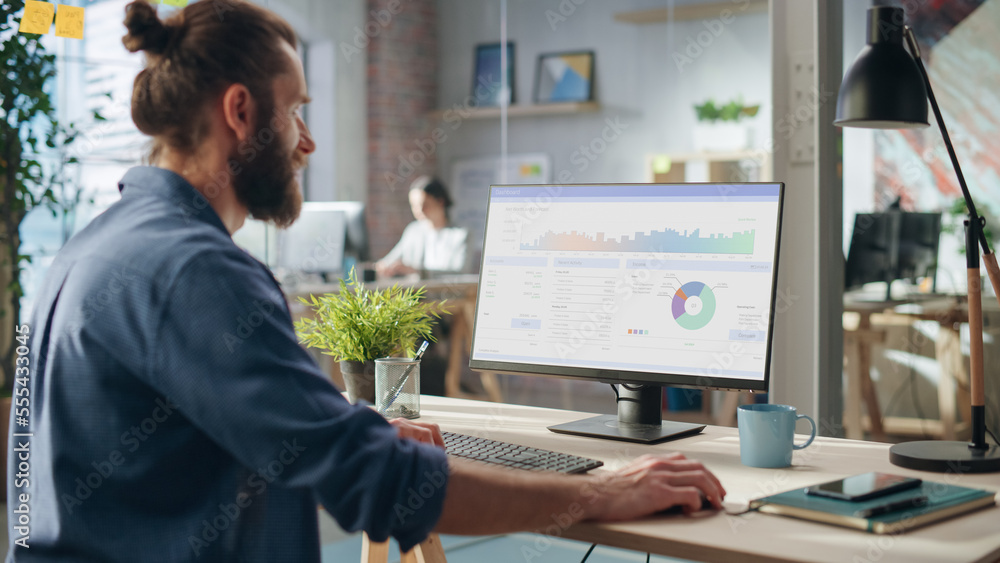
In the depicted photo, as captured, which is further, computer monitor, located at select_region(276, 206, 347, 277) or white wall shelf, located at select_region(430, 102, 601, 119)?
white wall shelf, located at select_region(430, 102, 601, 119)

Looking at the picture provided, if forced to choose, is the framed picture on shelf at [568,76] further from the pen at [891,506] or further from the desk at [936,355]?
the pen at [891,506]

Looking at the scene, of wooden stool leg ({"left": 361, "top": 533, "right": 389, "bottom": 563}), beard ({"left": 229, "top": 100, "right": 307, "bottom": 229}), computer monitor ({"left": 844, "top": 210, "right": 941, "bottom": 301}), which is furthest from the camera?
computer monitor ({"left": 844, "top": 210, "right": 941, "bottom": 301})

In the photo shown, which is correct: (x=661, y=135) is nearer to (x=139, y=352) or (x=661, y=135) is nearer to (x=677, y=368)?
(x=677, y=368)

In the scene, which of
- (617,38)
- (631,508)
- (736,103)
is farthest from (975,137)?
(631,508)

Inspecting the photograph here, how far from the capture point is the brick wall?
20.8 feet

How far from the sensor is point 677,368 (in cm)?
151

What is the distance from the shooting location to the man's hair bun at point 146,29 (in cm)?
112

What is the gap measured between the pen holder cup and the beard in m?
0.52

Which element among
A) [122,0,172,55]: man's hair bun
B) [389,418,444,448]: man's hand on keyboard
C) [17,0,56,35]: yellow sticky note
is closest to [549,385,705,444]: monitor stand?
[389,418,444,448]: man's hand on keyboard

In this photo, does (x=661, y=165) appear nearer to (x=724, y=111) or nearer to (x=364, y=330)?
(x=724, y=111)

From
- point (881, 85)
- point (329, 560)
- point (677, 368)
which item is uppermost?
point (881, 85)

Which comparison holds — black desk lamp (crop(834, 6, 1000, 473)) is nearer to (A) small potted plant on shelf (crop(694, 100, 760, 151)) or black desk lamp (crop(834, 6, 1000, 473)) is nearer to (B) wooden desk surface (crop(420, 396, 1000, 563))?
(B) wooden desk surface (crop(420, 396, 1000, 563))

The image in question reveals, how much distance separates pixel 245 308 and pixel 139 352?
12 cm

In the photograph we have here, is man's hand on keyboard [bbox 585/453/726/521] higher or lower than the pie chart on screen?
lower
